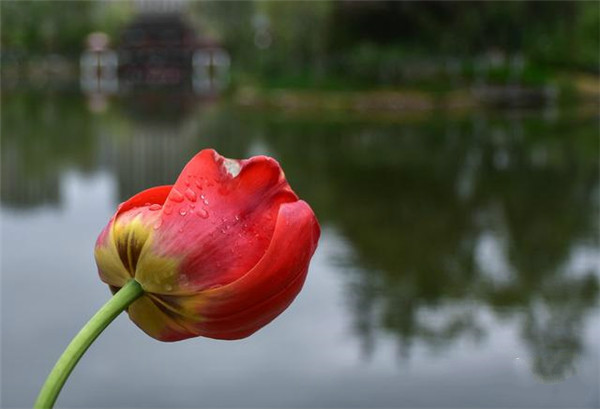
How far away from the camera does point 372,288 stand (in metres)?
8.12

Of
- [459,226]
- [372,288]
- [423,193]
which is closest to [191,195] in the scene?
[372,288]

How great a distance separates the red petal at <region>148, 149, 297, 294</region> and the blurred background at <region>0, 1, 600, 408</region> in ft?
15.7

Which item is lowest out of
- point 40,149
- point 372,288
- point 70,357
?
point 40,149

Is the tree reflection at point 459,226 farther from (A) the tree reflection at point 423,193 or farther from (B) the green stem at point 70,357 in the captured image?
(B) the green stem at point 70,357

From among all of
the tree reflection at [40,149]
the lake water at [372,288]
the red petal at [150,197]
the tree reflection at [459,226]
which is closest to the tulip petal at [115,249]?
the red petal at [150,197]

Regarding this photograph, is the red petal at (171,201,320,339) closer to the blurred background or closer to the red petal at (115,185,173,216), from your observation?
the red petal at (115,185,173,216)

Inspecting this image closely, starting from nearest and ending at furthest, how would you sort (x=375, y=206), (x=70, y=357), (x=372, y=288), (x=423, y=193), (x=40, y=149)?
(x=70, y=357)
(x=372, y=288)
(x=375, y=206)
(x=423, y=193)
(x=40, y=149)

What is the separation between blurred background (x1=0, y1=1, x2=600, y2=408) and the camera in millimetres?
5805

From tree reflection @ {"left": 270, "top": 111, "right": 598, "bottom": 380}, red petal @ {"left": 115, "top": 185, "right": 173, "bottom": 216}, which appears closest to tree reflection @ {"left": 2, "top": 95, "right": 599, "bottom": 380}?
tree reflection @ {"left": 270, "top": 111, "right": 598, "bottom": 380}

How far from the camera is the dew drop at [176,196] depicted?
1.63ft

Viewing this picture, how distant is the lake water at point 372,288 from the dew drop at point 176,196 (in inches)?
185

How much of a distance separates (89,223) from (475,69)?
Result: 1033 inches

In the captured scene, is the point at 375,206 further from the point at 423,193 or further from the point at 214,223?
the point at 214,223

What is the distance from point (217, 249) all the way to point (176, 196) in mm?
35
